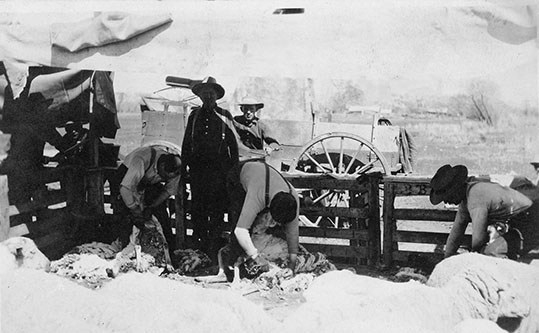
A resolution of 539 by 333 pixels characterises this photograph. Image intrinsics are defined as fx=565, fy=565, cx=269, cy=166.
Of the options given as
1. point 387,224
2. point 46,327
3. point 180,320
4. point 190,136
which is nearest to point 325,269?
point 387,224

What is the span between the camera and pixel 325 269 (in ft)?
11.7

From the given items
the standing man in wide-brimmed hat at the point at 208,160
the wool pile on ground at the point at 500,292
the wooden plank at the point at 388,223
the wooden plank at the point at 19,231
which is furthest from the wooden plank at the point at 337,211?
the wooden plank at the point at 19,231

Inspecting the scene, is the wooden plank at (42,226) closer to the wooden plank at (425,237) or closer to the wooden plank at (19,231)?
the wooden plank at (19,231)

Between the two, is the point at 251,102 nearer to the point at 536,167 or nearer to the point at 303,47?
the point at 303,47

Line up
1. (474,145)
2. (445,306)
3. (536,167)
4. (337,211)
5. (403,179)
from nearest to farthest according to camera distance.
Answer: (445,306), (536,167), (474,145), (403,179), (337,211)

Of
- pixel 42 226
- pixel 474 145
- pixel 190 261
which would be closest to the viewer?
pixel 474 145

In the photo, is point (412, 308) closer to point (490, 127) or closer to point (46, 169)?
point (490, 127)

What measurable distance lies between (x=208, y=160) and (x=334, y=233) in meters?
0.94

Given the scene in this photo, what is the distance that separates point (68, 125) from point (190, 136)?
42.2 inches

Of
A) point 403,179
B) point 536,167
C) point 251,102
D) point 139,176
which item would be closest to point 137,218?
point 139,176

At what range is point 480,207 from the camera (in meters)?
3.29

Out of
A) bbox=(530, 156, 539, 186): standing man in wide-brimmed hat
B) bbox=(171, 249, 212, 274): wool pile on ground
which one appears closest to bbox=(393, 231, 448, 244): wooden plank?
bbox=(530, 156, 539, 186): standing man in wide-brimmed hat

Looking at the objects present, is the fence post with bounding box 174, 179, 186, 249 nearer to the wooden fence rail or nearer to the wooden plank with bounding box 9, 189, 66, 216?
the wooden plank with bounding box 9, 189, 66, 216

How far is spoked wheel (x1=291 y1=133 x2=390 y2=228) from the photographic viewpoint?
141 inches
